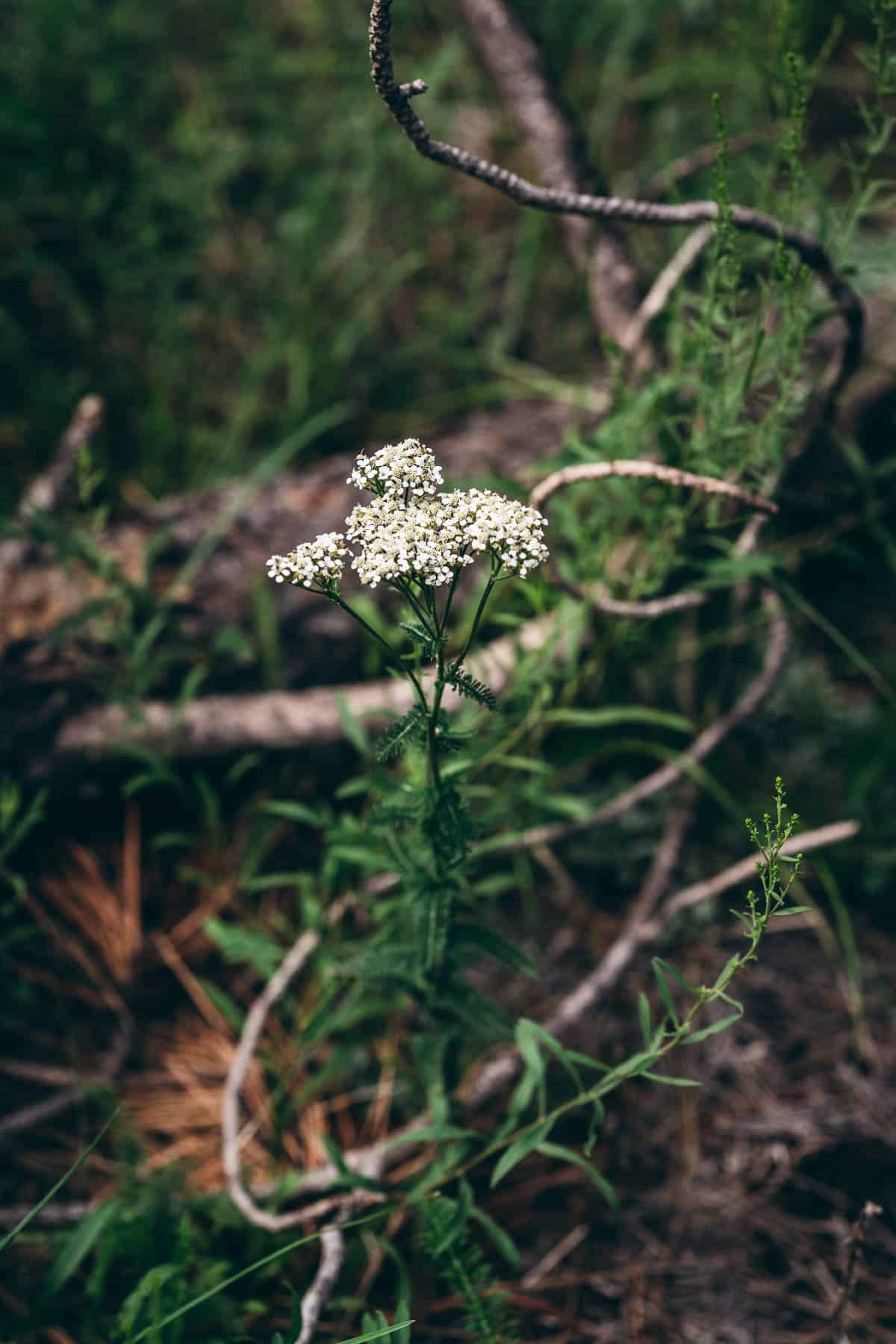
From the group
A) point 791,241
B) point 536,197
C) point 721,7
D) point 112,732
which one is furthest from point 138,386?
point 721,7

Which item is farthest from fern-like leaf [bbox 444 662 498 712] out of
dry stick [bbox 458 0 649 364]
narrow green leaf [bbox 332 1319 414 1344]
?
dry stick [bbox 458 0 649 364]

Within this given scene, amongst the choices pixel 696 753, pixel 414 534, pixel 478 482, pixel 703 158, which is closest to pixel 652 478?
pixel 478 482

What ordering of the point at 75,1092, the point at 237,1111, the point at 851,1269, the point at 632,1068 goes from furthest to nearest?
the point at 75,1092, the point at 237,1111, the point at 851,1269, the point at 632,1068

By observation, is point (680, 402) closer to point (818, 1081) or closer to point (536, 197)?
point (536, 197)

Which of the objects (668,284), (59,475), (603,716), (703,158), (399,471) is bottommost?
(603,716)

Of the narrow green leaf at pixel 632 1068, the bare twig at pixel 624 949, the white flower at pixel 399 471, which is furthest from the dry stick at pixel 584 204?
the narrow green leaf at pixel 632 1068

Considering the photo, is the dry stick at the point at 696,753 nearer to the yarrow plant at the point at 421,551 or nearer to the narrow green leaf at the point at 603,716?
the narrow green leaf at the point at 603,716

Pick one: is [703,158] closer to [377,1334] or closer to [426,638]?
[426,638]
